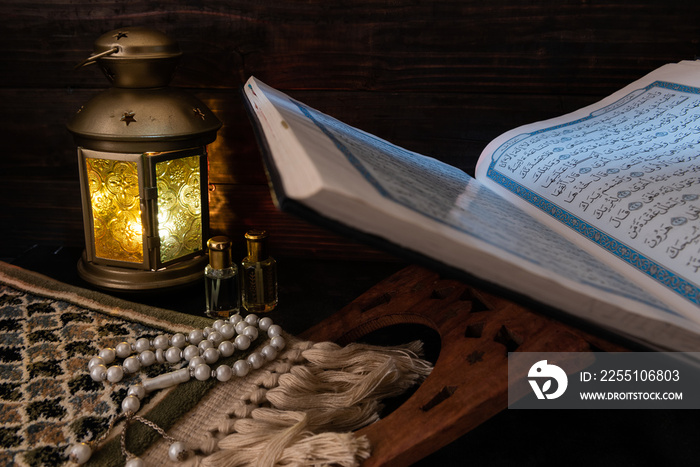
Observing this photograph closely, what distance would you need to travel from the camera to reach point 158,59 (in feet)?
2.62

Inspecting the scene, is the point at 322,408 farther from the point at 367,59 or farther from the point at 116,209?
the point at 367,59

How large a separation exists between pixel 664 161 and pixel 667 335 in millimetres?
280

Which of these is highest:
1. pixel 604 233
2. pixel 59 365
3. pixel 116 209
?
pixel 604 233

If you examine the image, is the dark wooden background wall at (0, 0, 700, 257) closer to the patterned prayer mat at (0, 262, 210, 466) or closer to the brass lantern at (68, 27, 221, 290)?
the brass lantern at (68, 27, 221, 290)

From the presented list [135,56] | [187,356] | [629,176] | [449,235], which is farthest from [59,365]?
[629,176]

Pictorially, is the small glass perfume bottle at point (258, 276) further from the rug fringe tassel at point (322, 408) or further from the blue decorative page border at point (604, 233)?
the blue decorative page border at point (604, 233)

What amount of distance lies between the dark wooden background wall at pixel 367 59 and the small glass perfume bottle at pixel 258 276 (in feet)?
0.88

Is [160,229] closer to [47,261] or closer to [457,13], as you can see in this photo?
[47,261]

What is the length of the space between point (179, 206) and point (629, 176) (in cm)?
62

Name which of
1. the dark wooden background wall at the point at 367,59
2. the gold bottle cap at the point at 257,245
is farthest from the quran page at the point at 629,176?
the gold bottle cap at the point at 257,245

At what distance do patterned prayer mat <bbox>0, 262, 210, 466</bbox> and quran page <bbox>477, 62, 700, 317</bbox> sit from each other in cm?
43

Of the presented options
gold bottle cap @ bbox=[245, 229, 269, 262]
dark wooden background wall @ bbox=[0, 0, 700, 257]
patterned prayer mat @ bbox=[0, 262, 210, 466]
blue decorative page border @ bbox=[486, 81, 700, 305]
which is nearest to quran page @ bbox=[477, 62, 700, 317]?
blue decorative page border @ bbox=[486, 81, 700, 305]

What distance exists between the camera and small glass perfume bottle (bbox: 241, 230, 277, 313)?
2.65ft

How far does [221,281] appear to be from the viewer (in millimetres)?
813
